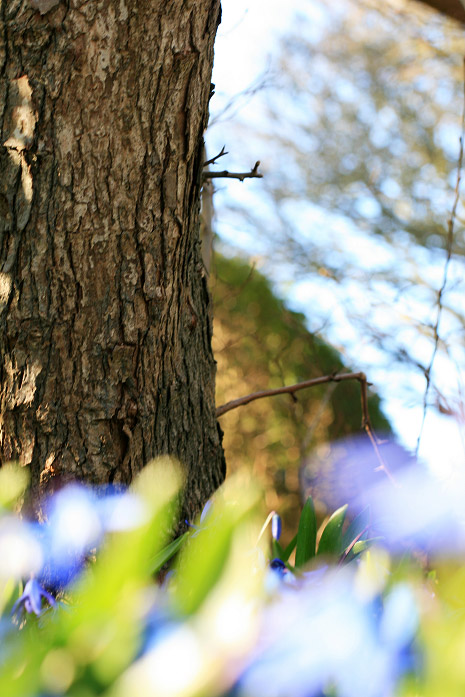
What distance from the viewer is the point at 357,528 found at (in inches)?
43.5

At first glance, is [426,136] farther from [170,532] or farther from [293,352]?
[170,532]

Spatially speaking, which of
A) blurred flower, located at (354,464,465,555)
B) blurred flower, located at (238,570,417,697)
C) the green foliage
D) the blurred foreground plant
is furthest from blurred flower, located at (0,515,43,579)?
the green foliage

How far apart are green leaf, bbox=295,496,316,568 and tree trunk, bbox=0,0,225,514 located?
340mm

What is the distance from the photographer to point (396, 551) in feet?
3.00

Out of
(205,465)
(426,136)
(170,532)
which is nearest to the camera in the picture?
(170,532)

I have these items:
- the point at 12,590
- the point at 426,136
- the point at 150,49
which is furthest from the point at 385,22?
the point at 12,590

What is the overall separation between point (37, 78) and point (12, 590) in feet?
2.90

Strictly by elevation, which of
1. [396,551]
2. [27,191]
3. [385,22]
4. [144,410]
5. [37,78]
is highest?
[385,22]

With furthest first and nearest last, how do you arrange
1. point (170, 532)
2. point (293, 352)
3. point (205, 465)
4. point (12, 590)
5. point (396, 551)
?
1. point (293, 352)
2. point (205, 465)
3. point (170, 532)
4. point (396, 551)
5. point (12, 590)

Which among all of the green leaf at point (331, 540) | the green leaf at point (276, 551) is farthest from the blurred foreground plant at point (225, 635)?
the green leaf at point (331, 540)

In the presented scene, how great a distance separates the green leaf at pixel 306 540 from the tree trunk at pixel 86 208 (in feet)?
1.12

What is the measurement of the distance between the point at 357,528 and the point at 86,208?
0.77 meters

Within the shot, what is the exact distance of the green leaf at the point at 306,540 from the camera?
104cm

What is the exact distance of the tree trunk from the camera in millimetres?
1097
